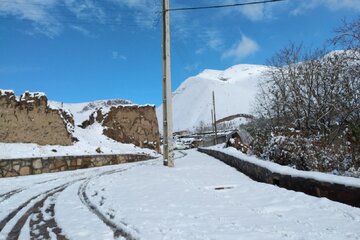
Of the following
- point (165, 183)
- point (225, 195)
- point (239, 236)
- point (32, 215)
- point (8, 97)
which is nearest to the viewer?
point (239, 236)

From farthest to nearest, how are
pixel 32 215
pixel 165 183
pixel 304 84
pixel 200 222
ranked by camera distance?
pixel 304 84 < pixel 165 183 < pixel 32 215 < pixel 200 222

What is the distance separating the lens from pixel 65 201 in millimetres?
8453

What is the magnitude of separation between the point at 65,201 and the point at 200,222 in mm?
3822

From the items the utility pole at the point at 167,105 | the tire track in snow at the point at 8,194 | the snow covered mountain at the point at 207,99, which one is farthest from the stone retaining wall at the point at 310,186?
the snow covered mountain at the point at 207,99

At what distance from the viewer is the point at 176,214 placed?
6367 mm

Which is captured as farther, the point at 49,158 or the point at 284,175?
the point at 49,158

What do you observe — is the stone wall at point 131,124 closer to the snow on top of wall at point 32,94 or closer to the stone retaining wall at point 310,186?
the snow on top of wall at point 32,94

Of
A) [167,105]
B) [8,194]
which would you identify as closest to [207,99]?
[167,105]

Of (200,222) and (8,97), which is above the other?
(8,97)

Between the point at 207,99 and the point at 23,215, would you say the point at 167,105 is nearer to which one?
the point at 23,215

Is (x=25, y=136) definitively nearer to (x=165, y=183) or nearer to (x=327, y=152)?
(x=165, y=183)

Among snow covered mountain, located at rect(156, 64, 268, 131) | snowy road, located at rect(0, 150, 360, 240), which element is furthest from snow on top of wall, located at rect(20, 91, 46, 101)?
snow covered mountain, located at rect(156, 64, 268, 131)

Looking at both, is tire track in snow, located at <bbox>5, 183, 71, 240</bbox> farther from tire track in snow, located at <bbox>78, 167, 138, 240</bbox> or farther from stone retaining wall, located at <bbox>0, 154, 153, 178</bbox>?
stone retaining wall, located at <bbox>0, 154, 153, 178</bbox>

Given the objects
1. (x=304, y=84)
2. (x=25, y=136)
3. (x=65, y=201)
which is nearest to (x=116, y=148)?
(x=25, y=136)
